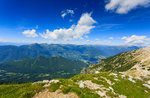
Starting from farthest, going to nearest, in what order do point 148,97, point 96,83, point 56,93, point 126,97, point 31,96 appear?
1. point 96,83
2. point 148,97
3. point 126,97
4. point 56,93
5. point 31,96

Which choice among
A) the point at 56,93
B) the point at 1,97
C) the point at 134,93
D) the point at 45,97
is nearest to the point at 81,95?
the point at 56,93

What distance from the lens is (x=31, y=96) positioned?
12.2 metres

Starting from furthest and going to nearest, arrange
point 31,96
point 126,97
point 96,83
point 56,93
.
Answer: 1. point 96,83
2. point 126,97
3. point 56,93
4. point 31,96

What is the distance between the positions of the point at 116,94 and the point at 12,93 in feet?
63.1

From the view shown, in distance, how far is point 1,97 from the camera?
1245 centimetres

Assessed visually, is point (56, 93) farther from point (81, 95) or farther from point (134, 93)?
point (134, 93)

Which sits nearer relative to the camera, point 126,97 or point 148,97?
point 126,97

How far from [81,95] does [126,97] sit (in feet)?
29.4

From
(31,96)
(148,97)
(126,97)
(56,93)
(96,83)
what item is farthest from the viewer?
(96,83)

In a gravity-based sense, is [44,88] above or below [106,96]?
above

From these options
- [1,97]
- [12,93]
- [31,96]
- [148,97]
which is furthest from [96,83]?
[1,97]

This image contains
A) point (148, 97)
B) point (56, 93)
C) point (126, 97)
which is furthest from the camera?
point (148, 97)

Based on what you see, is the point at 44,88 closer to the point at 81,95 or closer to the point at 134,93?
the point at 81,95

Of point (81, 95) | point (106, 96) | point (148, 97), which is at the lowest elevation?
point (148, 97)
